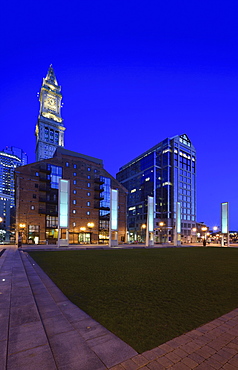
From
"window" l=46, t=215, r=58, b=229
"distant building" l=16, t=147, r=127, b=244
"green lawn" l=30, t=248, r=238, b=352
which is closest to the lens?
"green lawn" l=30, t=248, r=238, b=352

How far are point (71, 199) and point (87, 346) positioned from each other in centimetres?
6124

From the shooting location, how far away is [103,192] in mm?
70312

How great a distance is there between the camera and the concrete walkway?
11.3 ft

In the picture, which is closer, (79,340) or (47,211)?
(79,340)

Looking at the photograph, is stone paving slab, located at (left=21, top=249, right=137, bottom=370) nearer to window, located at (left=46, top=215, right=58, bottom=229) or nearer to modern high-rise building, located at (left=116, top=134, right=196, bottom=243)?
window, located at (left=46, top=215, right=58, bottom=229)

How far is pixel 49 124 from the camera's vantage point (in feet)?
399

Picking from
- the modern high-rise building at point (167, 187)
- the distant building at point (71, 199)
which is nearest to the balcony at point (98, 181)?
the distant building at point (71, 199)

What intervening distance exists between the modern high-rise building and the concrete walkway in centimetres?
9176

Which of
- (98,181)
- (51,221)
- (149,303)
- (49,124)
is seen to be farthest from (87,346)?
(49,124)

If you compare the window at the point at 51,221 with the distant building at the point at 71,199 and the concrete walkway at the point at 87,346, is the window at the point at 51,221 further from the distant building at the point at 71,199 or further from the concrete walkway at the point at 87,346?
the concrete walkway at the point at 87,346

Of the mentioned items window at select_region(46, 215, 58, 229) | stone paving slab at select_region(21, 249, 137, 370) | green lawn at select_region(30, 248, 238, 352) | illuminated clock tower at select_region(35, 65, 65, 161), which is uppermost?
illuminated clock tower at select_region(35, 65, 65, 161)

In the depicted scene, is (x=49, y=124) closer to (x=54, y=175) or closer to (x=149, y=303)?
(x=54, y=175)

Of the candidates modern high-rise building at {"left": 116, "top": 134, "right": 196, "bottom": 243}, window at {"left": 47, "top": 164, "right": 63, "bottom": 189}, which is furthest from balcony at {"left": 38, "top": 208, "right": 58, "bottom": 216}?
modern high-rise building at {"left": 116, "top": 134, "right": 196, "bottom": 243}

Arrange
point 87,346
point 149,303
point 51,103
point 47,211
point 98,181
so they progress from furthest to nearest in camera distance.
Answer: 1. point 51,103
2. point 98,181
3. point 47,211
4. point 149,303
5. point 87,346
